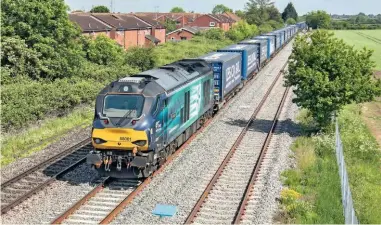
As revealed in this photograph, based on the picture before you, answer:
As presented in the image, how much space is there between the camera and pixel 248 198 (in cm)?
1505

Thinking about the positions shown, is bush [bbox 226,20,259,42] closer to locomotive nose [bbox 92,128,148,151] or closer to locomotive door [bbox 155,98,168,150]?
locomotive door [bbox 155,98,168,150]

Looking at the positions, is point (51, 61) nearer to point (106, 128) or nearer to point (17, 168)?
point (17, 168)

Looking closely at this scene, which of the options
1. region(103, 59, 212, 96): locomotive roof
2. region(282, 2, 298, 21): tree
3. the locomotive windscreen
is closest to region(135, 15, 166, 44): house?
region(103, 59, 212, 96): locomotive roof

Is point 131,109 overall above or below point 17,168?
above

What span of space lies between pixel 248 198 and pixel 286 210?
1.52 m

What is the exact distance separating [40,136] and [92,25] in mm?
39467

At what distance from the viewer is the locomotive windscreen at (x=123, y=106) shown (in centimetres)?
1547

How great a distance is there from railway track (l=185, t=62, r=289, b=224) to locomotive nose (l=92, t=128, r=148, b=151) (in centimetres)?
261

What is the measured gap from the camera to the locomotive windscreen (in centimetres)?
1547

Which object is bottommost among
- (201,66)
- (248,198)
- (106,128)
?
(248,198)

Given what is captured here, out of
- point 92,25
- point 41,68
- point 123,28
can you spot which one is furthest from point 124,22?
point 41,68

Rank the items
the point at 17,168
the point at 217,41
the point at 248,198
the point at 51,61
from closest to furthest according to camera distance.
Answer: the point at 248,198 < the point at 17,168 < the point at 51,61 < the point at 217,41

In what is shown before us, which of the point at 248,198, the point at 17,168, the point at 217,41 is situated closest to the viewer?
the point at 248,198

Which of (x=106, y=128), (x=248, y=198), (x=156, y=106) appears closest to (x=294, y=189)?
(x=248, y=198)
